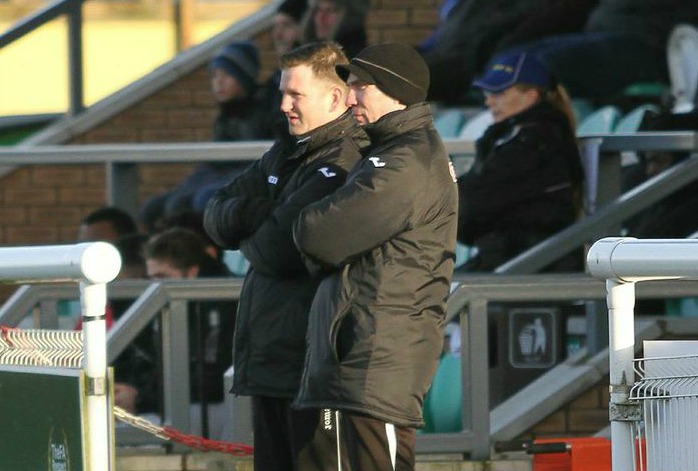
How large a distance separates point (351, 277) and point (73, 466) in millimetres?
838

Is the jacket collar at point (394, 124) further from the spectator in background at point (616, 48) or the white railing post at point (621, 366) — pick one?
the spectator in background at point (616, 48)

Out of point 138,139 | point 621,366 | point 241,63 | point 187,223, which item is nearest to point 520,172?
point 187,223

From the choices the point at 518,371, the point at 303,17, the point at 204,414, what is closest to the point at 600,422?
the point at 518,371

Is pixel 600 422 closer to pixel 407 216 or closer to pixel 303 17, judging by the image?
pixel 407 216

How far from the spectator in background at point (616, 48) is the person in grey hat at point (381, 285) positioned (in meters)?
4.84

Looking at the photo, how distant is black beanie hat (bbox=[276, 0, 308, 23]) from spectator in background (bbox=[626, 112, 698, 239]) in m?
2.93

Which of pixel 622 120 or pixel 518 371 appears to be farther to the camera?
pixel 622 120

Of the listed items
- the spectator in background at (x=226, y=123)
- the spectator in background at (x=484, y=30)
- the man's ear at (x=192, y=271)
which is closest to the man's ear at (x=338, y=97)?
the man's ear at (x=192, y=271)

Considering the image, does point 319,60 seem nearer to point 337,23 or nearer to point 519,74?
point 519,74

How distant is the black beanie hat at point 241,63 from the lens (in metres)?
10.0

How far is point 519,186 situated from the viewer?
7.09 metres

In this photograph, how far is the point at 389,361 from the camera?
4449 millimetres

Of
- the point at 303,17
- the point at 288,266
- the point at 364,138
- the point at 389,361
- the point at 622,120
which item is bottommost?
the point at 389,361

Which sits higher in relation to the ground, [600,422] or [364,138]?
[364,138]
